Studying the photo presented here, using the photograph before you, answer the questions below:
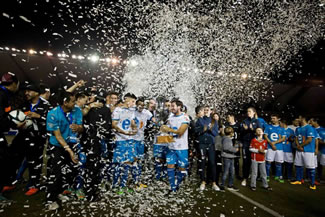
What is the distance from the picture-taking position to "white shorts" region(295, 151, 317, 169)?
6.60 meters

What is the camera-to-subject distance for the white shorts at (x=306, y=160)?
660cm

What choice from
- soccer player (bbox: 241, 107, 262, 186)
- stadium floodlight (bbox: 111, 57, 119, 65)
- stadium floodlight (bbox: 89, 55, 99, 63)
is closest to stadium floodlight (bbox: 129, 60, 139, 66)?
stadium floodlight (bbox: 111, 57, 119, 65)

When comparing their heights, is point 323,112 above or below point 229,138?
above

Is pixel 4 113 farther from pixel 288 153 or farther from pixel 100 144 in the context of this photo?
pixel 288 153

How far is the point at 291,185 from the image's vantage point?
6.72 metres

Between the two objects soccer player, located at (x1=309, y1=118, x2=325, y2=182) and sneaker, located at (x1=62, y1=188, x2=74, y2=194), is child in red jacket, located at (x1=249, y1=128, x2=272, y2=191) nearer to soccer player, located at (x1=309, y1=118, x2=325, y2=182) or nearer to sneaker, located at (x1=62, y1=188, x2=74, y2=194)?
soccer player, located at (x1=309, y1=118, x2=325, y2=182)

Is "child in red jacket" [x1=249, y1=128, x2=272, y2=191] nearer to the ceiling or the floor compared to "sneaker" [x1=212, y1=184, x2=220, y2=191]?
nearer to the ceiling

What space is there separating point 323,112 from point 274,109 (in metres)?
4.62

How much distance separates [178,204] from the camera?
4.40m

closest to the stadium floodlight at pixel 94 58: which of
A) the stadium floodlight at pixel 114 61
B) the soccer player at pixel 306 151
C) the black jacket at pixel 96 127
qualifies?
the stadium floodlight at pixel 114 61

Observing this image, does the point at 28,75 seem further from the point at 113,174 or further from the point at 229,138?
the point at 229,138

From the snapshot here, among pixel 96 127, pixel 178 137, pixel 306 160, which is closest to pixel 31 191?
pixel 96 127

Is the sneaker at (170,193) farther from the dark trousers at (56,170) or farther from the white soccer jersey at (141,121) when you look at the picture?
the dark trousers at (56,170)

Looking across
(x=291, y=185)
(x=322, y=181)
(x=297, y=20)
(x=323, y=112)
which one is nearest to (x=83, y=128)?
(x=291, y=185)
